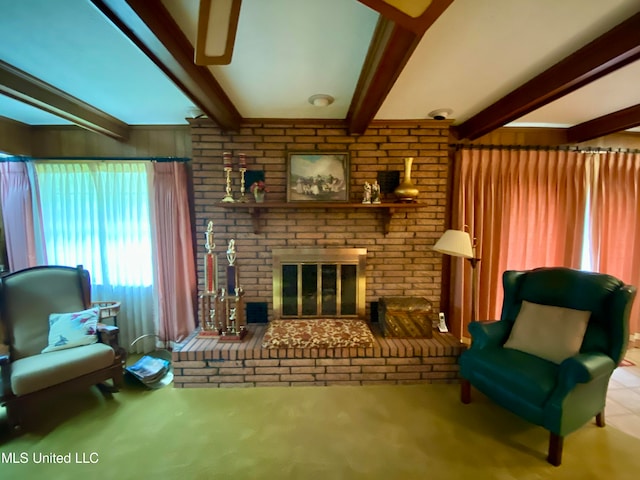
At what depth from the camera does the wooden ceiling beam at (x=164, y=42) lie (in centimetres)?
108

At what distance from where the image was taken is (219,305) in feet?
8.00

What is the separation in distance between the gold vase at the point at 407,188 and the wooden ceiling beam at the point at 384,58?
691mm

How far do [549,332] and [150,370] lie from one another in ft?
10.4

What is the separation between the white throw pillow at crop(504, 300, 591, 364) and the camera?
5.80 feet

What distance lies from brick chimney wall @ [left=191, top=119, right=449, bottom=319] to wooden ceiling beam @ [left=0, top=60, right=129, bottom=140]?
777mm

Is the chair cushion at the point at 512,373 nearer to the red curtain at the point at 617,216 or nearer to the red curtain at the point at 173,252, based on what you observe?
the red curtain at the point at 617,216

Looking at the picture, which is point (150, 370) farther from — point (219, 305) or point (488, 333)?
point (488, 333)

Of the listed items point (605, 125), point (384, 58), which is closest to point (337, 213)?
point (384, 58)

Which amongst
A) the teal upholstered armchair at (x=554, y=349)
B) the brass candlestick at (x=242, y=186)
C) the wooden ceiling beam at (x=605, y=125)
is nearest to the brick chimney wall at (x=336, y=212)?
the brass candlestick at (x=242, y=186)

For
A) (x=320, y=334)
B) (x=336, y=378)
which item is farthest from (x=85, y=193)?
(x=336, y=378)

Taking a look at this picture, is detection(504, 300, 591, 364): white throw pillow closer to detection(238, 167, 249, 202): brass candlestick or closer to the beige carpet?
the beige carpet

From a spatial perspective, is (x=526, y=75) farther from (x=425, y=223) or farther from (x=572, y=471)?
(x=572, y=471)

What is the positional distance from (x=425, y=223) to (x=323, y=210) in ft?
3.56

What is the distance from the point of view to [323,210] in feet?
9.04
